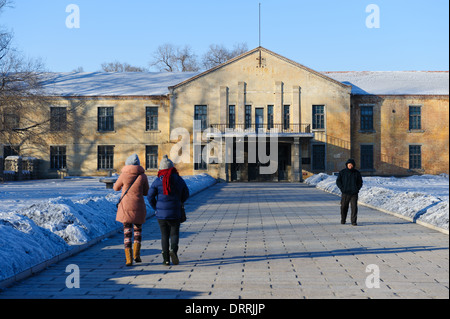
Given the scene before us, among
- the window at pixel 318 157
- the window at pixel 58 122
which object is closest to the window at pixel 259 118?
the window at pixel 318 157

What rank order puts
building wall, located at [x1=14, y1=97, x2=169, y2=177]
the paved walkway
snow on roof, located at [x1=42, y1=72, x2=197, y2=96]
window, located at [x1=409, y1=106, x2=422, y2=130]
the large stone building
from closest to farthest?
the paved walkway, the large stone building, window, located at [x1=409, y1=106, x2=422, y2=130], building wall, located at [x1=14, y1=97, x2=169, y2=177], snow on roof, located at [x1=42, y1=72, x2=197, y2=96]

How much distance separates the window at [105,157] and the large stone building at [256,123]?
9 centimetres

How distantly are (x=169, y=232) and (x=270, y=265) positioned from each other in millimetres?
1641

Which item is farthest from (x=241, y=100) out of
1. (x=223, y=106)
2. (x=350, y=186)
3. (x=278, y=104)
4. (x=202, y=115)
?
(x=350, y=186)

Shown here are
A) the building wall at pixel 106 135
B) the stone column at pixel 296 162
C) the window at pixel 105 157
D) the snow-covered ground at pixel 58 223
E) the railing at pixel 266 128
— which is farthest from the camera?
the window at pixel 105 157

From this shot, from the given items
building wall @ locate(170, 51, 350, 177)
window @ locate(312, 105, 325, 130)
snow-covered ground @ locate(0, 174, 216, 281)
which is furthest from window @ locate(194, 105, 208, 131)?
snow-covered ground @ locate(0, 174, 216, 281)

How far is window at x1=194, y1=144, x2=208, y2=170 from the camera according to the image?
42062 millimetres

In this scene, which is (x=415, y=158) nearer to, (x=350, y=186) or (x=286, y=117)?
(x=286, y=117)

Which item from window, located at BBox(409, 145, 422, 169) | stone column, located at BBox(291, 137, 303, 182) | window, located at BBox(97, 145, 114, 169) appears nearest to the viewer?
stone column, located at BBox(291, 137, 303, 182)

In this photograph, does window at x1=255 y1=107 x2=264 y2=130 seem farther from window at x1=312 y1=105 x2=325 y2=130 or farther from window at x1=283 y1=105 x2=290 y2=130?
window at x1=312 y1=105 x2=325 y2=130

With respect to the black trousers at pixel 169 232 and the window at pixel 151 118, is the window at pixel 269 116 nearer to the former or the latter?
the window at pixel 151 118

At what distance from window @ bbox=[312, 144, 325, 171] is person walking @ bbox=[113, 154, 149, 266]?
34.6 meters

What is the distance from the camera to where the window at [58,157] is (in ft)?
145

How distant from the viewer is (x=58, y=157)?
44.2 m
